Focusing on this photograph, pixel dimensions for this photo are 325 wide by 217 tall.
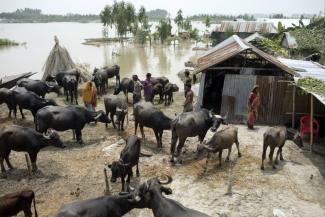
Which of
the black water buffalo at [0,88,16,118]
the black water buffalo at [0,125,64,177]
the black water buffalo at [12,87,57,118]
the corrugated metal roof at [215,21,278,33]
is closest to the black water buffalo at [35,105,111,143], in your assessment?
the black water buffalo at [0,125,64,177]

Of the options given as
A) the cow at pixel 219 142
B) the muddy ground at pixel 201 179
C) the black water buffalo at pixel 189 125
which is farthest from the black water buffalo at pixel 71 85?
the cow at pixel 219 142

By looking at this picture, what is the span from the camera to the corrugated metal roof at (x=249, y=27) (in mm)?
34750

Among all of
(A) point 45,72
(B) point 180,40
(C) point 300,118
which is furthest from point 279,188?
(B) point 180,40

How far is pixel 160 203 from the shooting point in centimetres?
603

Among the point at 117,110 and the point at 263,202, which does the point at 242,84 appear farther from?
the point at 263,202

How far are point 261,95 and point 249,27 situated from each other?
25.6 metres

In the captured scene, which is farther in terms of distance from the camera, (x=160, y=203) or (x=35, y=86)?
(x=35, y=86)

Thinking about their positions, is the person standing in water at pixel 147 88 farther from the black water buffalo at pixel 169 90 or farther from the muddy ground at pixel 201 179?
the muddy ground at pixel 201 179

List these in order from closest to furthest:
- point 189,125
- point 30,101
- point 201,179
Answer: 1. point 201,179
2. point 189,125
3. point 30,101

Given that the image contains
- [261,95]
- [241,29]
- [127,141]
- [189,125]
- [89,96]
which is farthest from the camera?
[241,29]

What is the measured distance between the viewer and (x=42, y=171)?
9.07 metres

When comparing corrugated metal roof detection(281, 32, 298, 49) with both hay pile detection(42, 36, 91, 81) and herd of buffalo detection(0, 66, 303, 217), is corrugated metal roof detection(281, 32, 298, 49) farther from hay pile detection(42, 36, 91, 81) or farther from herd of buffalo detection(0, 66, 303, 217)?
hay pile detection(42, 36, 91, 81)

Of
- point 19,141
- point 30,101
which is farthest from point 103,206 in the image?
point 30,101

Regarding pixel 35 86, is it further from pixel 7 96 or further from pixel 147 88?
pixel 147 88
